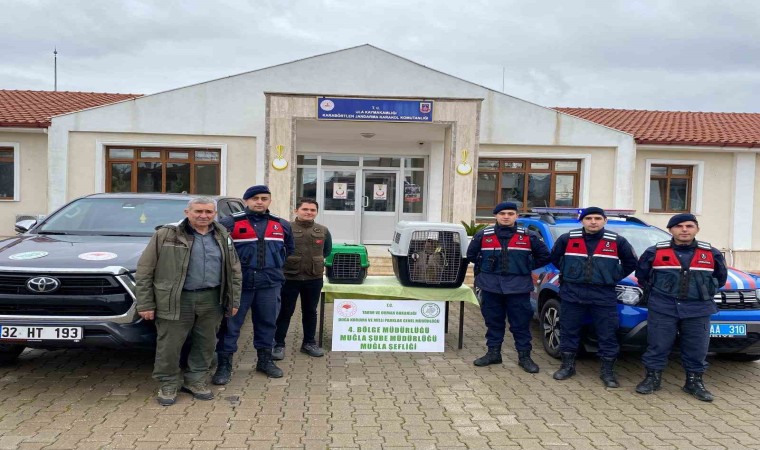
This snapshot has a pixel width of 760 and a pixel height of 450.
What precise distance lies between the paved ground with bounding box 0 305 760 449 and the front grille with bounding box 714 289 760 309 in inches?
30.2

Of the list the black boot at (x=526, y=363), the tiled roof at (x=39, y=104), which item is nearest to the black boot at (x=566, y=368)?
the black boot at (x=526, y=363)

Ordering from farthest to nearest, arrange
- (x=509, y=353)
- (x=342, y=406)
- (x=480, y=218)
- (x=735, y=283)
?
(x=480, y=218)
(x=509, y=353)
(x=735, y=283)
(x=342, y=406)

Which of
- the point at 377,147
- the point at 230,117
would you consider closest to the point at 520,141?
the point at 377,147

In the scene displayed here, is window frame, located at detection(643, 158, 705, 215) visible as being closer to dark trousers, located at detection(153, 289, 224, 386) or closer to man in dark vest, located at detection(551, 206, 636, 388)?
man in dark vest, located at detection(551, 206, 636, 388)

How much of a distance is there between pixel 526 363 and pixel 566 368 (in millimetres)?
399

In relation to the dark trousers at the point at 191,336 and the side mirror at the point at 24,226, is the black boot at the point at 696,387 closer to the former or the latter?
the dark trousers at the point at 191,336

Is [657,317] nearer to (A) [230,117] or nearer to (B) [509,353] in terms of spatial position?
(B) [509,353]

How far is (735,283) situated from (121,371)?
5887 millimetres

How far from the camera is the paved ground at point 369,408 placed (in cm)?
390

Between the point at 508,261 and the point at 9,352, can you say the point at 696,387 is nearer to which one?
the point at 508,261

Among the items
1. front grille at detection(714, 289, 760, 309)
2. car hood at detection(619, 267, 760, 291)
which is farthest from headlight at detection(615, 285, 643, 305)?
front grille at detection(714, 289, 760, 309)

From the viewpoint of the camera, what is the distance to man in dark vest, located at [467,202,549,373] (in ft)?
18.2

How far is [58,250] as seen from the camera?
473cm

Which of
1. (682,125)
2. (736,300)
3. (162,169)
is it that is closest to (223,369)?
(736,300)
